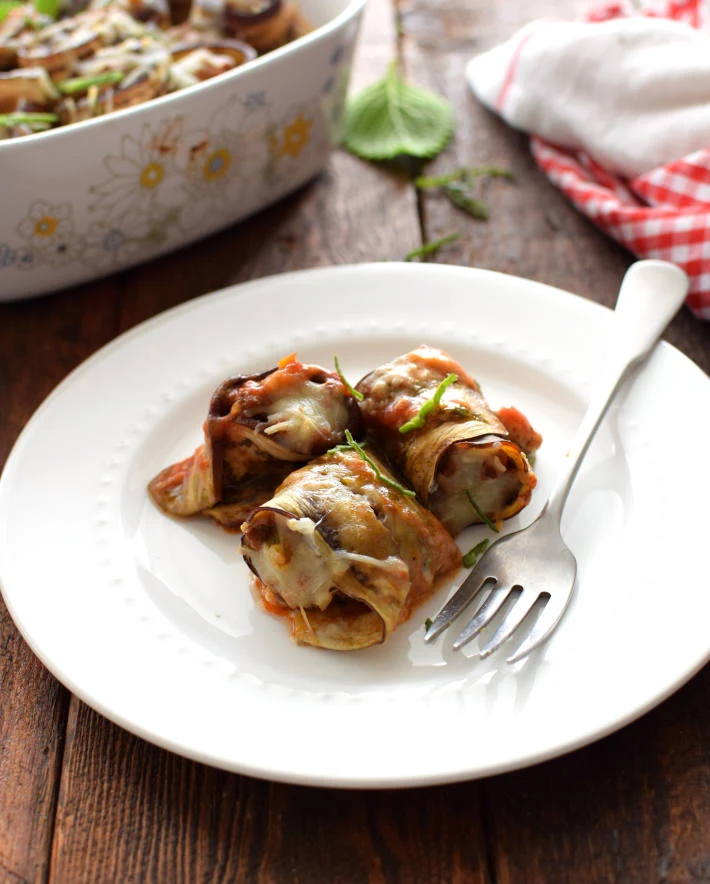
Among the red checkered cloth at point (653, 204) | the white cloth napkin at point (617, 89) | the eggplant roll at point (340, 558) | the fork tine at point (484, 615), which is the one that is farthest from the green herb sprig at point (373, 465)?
the white cloth napkin at point (617, 89)

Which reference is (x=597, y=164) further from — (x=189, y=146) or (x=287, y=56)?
(x=189, y=146)

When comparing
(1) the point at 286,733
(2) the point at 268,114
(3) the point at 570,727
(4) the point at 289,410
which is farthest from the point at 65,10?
(3) the point at 570,727

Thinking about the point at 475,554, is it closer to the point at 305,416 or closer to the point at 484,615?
the point at 484,615

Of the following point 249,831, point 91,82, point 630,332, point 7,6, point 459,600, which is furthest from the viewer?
point 7,6

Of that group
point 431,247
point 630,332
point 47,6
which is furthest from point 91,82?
point 630,332

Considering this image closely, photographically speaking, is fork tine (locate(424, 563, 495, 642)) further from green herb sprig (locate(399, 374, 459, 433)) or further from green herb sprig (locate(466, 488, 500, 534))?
green herb sprig (locate(399, 374, 459, 433))

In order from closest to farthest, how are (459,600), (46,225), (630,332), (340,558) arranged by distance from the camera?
1. (340,558)
2. (459,600)
3. (630,332)
4. (46,225)

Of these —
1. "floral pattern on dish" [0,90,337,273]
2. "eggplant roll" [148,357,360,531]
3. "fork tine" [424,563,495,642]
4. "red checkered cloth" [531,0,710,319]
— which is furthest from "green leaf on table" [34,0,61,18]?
"fork tine" [424,563,495,642]
